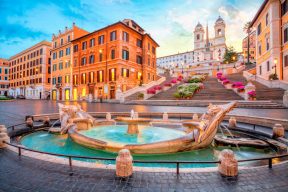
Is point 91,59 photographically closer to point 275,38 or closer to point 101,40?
point 101,40

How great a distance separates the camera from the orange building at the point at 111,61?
36.1m

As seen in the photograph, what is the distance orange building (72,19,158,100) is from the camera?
36.1m

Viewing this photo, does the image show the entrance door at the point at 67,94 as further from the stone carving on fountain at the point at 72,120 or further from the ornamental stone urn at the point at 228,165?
the ornamental stone urn at the point at 228,165

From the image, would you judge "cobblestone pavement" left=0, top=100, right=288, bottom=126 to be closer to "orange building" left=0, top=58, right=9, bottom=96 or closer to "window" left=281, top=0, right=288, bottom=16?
"window" left=281, top=0, right=288, bottom=16

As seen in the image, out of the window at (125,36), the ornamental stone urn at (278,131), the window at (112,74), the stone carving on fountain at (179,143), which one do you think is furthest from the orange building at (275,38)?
the window at (112,74)

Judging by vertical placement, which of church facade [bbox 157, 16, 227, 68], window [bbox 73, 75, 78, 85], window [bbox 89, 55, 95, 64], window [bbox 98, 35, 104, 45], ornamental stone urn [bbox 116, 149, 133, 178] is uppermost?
church facade [bbox 157, 16, 227, 68]

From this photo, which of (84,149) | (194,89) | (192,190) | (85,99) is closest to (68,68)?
(85,99)

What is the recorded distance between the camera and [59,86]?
1880 inches

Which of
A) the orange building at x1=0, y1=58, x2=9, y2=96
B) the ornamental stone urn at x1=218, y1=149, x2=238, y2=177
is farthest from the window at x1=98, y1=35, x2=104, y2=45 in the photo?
the orange building at x1=0, y1=58, x2=9, y2=96

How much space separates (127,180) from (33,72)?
70326mm

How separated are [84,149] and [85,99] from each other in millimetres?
35456

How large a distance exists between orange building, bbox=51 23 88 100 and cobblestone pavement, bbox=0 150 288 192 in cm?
4485

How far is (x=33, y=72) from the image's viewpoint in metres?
60.7

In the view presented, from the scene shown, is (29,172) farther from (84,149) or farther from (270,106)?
(270,106)
